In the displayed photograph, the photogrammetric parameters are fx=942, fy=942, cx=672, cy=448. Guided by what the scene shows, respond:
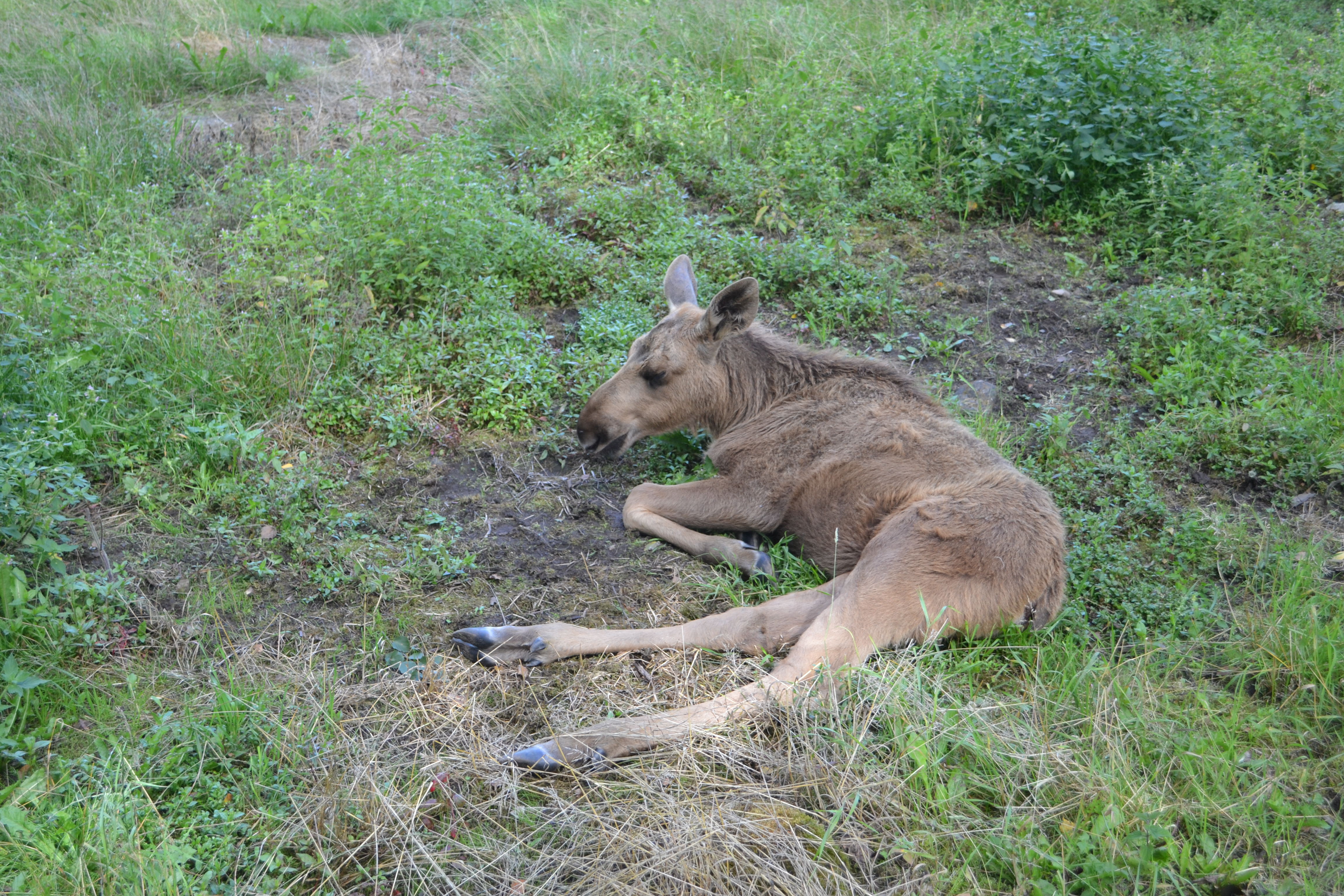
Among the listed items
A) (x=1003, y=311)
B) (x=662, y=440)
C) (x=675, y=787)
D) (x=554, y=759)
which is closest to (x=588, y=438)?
(x=662, y=440)

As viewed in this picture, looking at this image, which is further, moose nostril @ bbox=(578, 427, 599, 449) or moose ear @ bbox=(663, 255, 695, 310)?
moose ear @ bbox=(663, 255, 695, 310)

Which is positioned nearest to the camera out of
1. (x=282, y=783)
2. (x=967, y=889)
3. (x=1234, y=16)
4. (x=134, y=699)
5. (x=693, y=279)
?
(x=967, y=889)

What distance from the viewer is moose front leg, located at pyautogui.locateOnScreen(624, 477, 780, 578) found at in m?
5.20

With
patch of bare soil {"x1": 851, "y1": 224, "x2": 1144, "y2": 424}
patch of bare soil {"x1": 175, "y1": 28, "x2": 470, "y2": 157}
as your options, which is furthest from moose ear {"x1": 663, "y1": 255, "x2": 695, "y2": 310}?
patch of bare soil {"x1": 175, "y1": 28, "x2": 470, "y2": 157}

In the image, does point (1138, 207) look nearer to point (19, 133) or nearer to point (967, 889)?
point (967, 889)

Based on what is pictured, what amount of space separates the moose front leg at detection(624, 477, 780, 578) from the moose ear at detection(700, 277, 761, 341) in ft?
3.33

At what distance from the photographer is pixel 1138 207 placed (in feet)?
25.6

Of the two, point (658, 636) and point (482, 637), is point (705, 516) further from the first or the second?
point (482, 637)

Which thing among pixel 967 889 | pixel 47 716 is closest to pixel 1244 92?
pixel 967 889

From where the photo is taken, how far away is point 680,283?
6.43 meters

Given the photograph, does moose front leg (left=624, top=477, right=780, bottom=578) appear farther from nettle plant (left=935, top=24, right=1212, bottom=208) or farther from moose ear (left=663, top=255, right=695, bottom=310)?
nettle plant (left=935, top=24, right=1212, bottom=208)

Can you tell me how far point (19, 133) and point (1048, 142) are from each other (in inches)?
343

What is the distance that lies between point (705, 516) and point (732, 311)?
53.2 inches

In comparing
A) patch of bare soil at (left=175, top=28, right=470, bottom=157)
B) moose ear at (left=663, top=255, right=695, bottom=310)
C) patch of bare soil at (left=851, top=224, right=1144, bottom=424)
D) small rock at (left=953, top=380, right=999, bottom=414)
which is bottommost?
small rock at (left=953, top=380, right=999, bottom=414)
